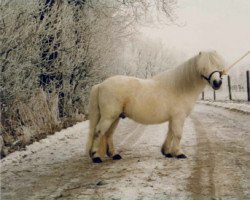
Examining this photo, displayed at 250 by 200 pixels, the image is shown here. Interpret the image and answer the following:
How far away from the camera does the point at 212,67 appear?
6109mm

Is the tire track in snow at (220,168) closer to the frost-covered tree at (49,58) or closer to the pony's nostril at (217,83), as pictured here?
the pony's nostril at (217,83)

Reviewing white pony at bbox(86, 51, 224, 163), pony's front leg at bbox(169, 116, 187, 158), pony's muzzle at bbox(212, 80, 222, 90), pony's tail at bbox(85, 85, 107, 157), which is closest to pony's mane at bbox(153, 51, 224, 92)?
white pony at bbox(86, 51, 224, 163)

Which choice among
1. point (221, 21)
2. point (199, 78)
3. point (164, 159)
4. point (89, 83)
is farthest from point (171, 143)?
point (221, 21)

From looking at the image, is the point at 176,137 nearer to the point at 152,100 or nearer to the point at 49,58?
the point at 152,100

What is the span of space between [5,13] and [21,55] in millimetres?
1128

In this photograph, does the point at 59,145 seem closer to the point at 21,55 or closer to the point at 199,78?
the point at 21,55

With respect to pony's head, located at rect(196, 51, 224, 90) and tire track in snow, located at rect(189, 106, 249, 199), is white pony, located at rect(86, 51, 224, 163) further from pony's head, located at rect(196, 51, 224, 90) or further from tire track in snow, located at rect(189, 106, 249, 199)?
tire track in snow, located at rect(189, 106, 249, 199)

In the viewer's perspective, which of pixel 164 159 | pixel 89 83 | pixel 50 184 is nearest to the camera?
pixel 50 184

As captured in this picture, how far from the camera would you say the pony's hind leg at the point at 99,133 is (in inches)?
250

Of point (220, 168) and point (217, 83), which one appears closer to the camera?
point (220, 168)

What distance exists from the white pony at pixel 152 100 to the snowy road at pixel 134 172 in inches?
13.3

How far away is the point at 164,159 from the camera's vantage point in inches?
248

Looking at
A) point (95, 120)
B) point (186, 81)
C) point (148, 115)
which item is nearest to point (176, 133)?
point (148, 115)

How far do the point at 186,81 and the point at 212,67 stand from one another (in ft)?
1.97
